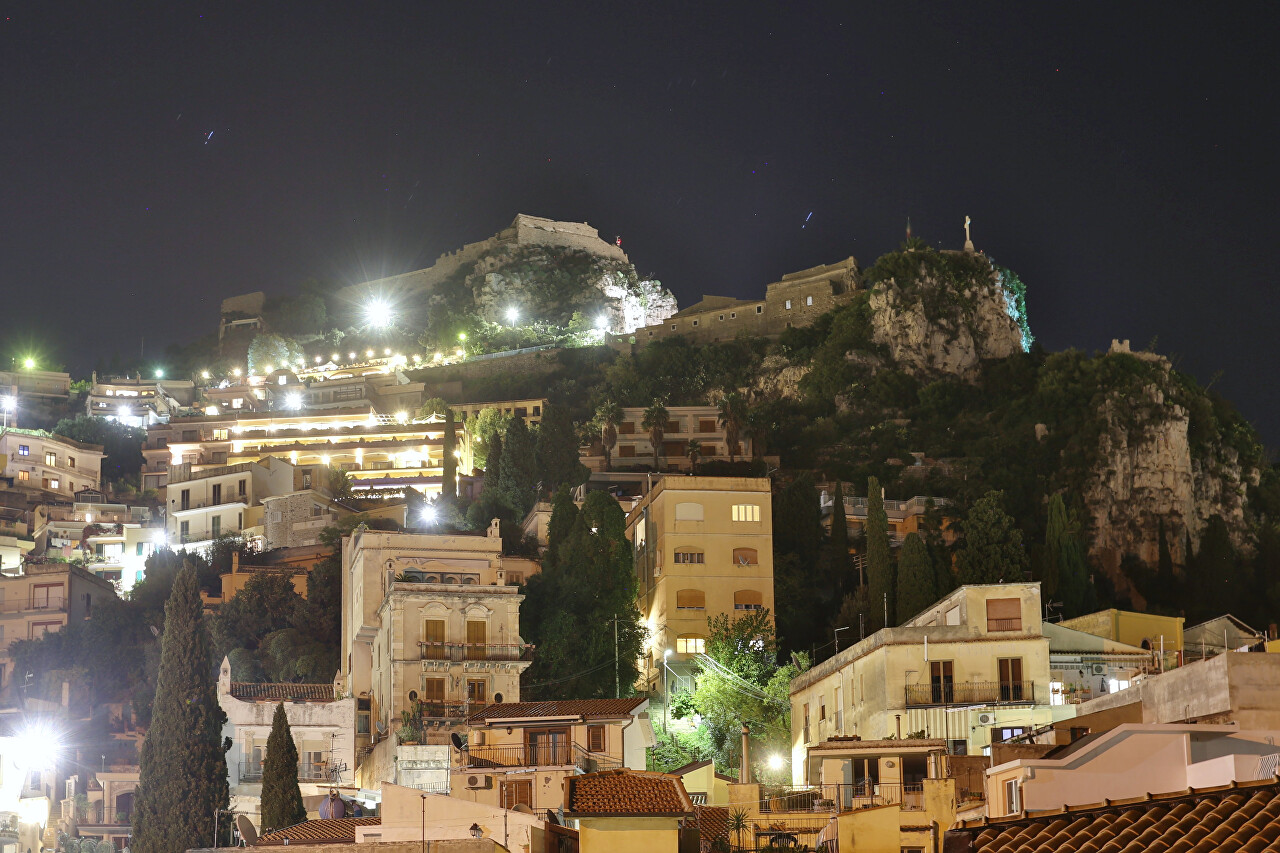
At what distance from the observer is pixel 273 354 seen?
118m

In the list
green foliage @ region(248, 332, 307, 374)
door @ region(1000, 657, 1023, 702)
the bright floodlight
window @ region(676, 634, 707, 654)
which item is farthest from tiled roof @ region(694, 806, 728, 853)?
the bright floodlight

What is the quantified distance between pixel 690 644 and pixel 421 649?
11278 mm

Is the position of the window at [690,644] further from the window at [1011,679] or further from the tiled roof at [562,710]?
the tiled roof at [562,710]

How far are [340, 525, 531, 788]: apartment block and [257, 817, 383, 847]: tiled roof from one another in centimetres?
680

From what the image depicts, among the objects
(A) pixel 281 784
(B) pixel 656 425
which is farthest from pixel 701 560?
(B) pixel 656 425

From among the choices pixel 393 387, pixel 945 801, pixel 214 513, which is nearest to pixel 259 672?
pixel 214 513

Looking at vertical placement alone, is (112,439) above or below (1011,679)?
above

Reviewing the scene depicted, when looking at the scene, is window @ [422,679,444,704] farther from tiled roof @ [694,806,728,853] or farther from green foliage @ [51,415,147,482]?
green foliage @ [51,415,147,482]

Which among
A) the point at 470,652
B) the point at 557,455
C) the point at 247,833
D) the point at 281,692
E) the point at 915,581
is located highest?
the point at 557,455

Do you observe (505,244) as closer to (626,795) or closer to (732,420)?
(732,420)

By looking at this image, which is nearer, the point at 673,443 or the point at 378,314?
the point at 673,443

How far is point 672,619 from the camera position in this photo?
50906 mm

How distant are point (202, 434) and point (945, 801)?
68.0m

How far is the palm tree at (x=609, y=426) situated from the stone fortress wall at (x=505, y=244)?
4925 centimetres
